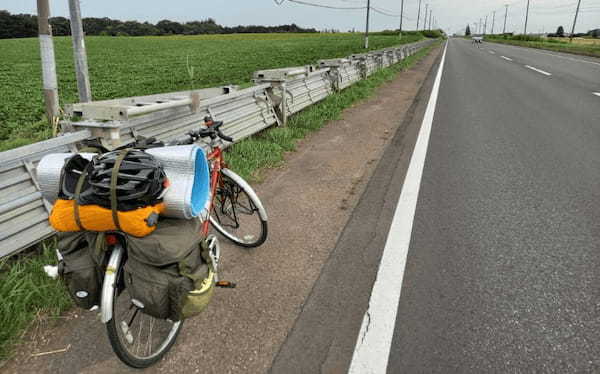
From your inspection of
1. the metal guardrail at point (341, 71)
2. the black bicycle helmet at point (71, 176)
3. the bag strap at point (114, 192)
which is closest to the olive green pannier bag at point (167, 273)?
the bag strap at point (114, 192)

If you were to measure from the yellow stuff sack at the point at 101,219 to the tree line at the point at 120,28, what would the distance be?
3528 inches

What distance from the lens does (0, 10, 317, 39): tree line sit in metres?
80.2

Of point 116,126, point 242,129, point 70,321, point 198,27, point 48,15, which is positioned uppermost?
point 198,27

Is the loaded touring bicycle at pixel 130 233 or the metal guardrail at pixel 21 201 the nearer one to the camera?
the loaded touring bicycle at pixel 130 233

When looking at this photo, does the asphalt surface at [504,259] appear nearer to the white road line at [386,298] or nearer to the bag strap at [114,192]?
the white road line at [386,298]

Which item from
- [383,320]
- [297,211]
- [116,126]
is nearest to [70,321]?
[116,126]

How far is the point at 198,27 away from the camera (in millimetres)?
105562

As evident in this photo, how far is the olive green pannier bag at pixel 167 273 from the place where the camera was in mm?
1998

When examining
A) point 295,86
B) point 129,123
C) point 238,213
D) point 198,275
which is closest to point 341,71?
point 295,86

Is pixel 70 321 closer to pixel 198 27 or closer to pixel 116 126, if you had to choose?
pixel 116 126

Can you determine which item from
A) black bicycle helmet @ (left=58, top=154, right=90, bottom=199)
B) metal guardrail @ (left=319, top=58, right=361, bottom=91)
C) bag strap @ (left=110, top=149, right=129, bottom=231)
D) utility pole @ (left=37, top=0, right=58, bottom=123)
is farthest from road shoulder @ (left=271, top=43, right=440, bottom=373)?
metal guardrail @ (left=319, top=58, right=361, bottom=91)

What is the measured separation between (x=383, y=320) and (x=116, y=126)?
2645mm

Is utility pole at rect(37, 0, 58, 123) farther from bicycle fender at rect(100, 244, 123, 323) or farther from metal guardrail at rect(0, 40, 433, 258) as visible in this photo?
bicycle fender at rect(100, 244, 123, 323)

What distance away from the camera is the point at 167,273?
205 centimetres
